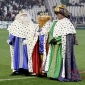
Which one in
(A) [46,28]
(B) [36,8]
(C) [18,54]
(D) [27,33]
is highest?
(B) [36,8]

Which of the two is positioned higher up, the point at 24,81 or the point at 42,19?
the point at 42,19

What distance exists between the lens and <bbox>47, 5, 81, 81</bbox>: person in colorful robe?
8.52 m

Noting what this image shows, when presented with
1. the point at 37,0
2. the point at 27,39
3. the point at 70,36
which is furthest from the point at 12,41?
the point at 37,0

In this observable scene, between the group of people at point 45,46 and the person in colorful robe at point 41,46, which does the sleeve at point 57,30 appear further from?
the person in colorful robe at point 41,46

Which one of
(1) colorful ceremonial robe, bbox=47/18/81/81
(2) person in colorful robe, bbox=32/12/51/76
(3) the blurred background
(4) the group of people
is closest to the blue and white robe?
(4) the group of people

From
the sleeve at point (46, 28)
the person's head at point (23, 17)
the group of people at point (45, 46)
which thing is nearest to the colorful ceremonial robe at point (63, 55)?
the group of people at point (45, 46)

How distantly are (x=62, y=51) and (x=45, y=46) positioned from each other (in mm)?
690

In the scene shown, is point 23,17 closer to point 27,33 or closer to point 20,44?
point 27,33

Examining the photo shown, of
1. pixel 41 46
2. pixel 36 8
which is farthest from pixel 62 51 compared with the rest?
pixel 36 8

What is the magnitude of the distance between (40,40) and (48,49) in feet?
1.09

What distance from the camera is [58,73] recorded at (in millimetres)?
8539

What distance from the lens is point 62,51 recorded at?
337 inches

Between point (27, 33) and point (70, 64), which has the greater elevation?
point (27, 33)

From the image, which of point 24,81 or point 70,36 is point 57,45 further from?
point 24,81
